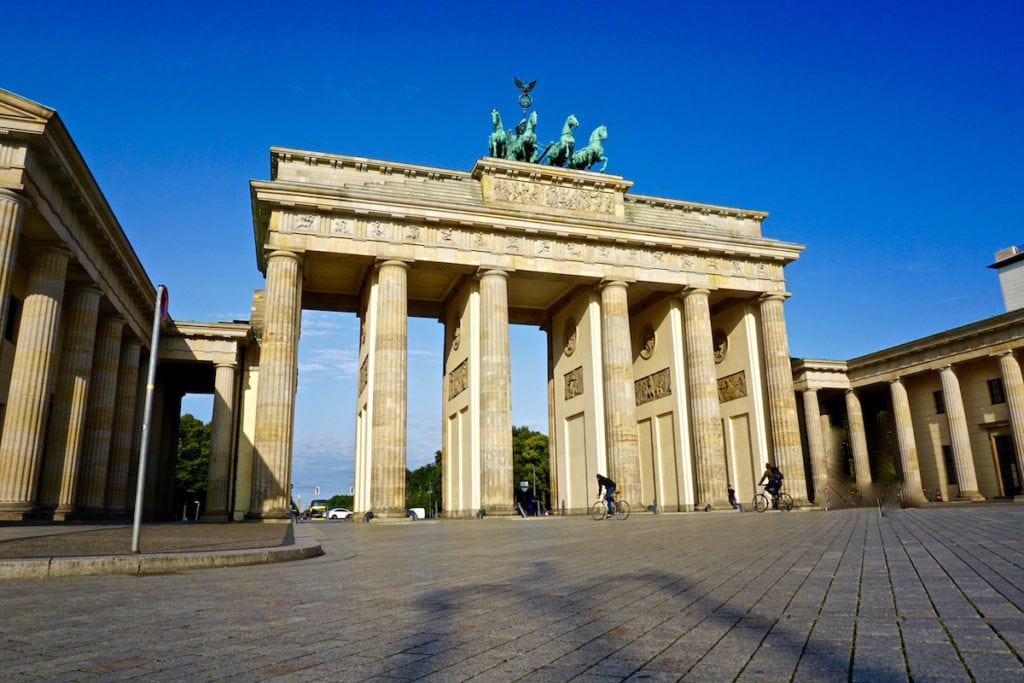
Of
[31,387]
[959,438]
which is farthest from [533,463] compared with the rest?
[31,387]

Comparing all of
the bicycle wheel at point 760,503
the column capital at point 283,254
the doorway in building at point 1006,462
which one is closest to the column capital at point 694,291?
the bicycle wheel at point 760,503

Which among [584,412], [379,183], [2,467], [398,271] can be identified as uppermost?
[379,183]

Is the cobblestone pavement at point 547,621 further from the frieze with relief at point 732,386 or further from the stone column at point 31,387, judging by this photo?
the frieze with relief at point 732,386

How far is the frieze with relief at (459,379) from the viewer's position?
1267 inches

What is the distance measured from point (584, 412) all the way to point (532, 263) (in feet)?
26.2

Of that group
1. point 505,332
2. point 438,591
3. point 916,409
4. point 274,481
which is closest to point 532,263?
point 505,332

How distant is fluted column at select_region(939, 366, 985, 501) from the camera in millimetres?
38125

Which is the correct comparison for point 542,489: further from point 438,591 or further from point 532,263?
point 438,591

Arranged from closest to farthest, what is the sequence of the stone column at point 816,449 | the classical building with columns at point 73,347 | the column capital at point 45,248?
the classical building with columns at point 73,347 < the column capital at point 45,248 < the stone column at point 816,449

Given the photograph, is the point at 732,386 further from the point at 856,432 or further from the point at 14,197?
the point at 14,197

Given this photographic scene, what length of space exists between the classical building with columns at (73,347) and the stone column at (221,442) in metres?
0.05

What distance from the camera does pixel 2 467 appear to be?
60.3 feet

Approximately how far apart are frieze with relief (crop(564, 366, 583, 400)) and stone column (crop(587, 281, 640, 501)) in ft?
7.21

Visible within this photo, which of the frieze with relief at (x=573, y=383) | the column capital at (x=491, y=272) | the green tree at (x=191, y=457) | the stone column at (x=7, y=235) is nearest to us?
the stone column at (x=7, y=235)
